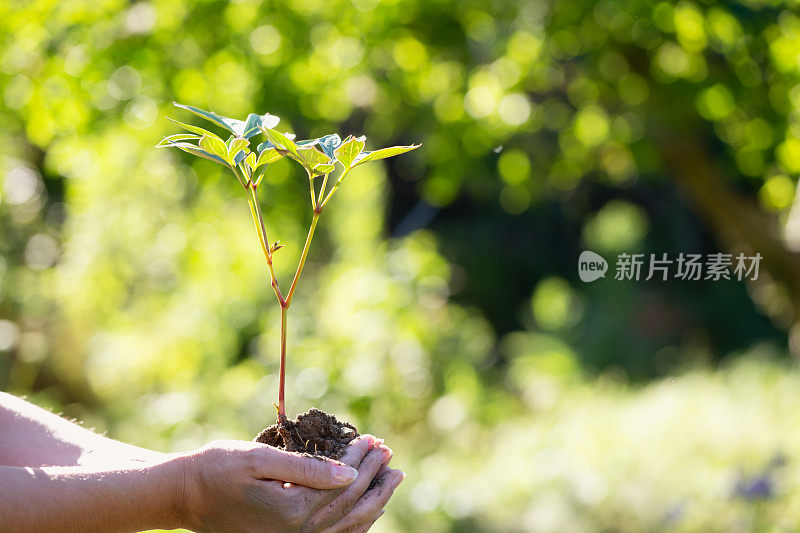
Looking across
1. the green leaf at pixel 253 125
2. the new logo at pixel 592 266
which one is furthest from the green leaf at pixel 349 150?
the new logo at pixel 592 266

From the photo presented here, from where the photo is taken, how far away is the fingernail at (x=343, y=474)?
0.95 m

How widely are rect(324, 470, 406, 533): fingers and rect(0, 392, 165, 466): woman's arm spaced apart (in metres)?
0.31

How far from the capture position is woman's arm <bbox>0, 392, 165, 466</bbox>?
1.11 metres

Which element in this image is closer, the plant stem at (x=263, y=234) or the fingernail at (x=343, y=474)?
the fingernail at (x=343, y=474)

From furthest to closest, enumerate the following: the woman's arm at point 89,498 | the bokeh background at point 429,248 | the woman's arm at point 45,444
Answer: the bokeh background at point 429,248 → the woman's arm at point 45,444 → the woman's arm at point 89,498

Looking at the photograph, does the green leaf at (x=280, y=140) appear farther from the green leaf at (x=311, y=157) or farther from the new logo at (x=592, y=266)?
the new logo at (x=592, y=266)

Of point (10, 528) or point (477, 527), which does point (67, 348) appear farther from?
point (10, 528)

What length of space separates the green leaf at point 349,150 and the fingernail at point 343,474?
0.40 meters

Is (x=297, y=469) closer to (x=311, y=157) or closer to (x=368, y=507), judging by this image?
(x=368, y=507)

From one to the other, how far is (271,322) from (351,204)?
0.97 metres

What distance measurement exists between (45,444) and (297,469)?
456 mm
